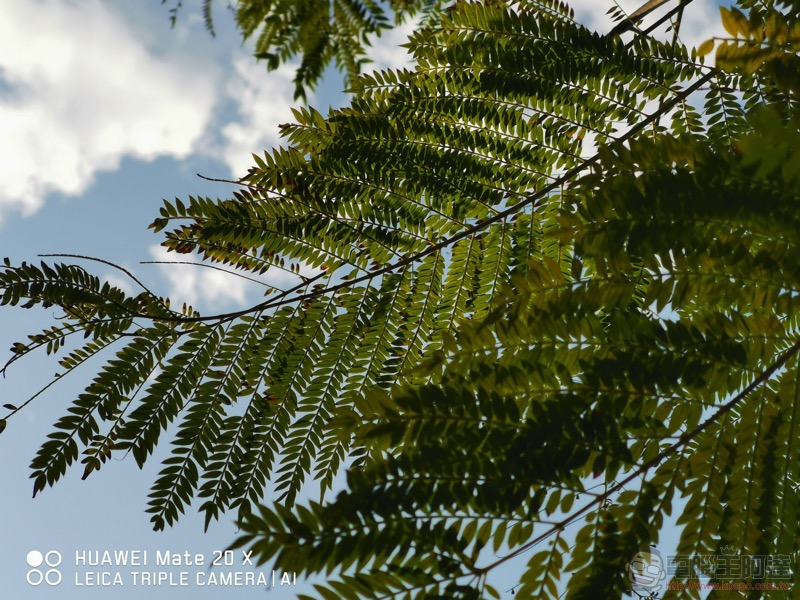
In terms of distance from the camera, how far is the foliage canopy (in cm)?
141

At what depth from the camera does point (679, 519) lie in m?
1.59

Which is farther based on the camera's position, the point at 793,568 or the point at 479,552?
the point at 793,568

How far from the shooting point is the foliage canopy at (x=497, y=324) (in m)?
1.41

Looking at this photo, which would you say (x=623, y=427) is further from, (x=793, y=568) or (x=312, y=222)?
(x=312, y=222)

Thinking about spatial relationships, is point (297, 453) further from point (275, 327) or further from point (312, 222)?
point (312, 222)

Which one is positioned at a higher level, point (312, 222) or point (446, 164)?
point (446, 164)

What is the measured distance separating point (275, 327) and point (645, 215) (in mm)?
1432

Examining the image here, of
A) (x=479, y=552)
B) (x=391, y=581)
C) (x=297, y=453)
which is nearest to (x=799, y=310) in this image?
(x=479, y=552)

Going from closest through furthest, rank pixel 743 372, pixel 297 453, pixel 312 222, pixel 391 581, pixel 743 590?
1. pixel 391 581
2. pixel 743 590
3. pixel 743 372
4. pixel 297 453
5. pixel 312 222

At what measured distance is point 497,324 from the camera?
157cm

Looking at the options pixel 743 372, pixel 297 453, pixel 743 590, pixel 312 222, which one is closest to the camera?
pixel 743 590

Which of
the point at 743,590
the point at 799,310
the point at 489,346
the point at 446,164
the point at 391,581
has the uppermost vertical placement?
the point at 446,164

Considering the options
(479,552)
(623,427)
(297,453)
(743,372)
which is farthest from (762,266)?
(297,453)

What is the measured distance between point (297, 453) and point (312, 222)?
0.86 m
